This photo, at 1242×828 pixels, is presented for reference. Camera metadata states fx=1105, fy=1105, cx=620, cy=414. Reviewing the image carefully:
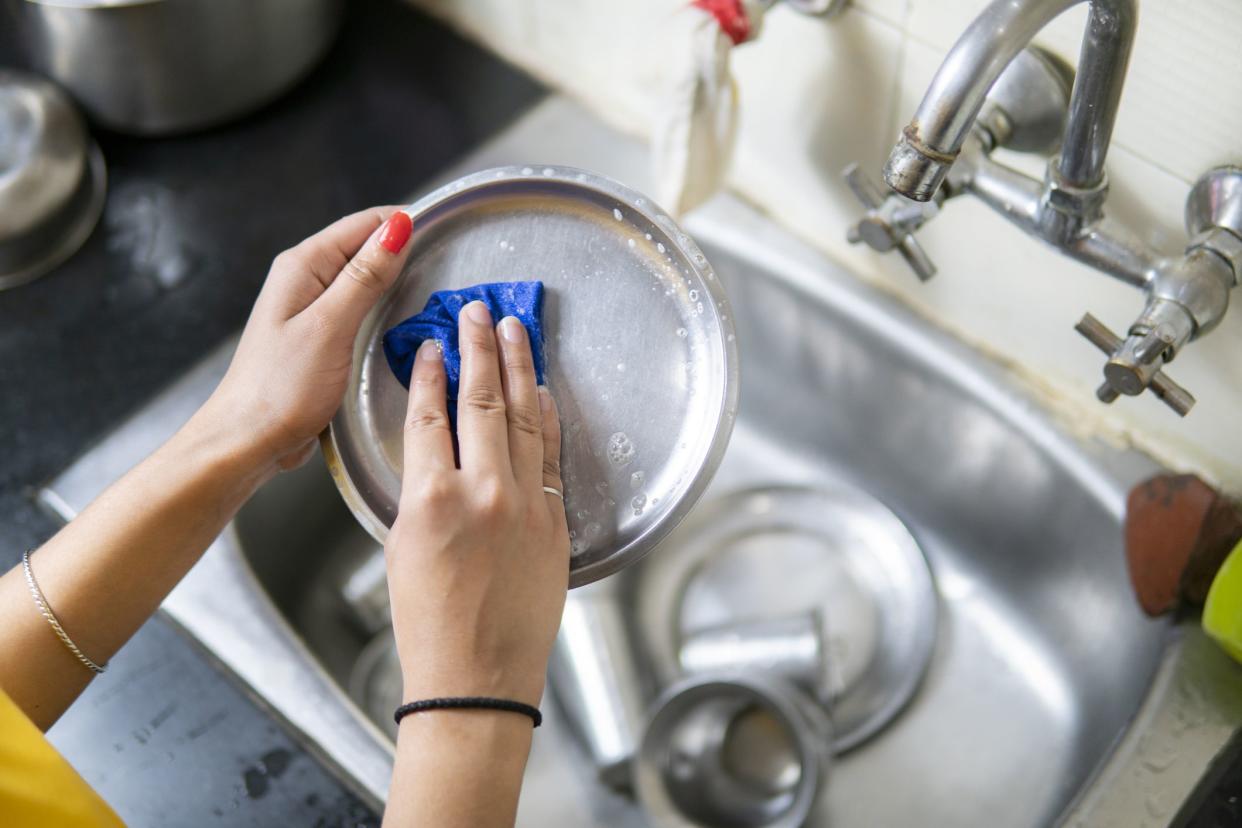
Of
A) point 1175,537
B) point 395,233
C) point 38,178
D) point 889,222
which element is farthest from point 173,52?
point 1175,537

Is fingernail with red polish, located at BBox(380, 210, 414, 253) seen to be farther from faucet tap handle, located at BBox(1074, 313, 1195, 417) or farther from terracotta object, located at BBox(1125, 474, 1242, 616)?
terracotta object, located at BBox(1125, 474, 1242, 616)

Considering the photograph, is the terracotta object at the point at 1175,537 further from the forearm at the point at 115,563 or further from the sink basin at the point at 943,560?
the forearm at the point at 115,563

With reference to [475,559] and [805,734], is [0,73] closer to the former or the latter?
[475,559]

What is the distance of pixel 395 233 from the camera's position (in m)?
0.71

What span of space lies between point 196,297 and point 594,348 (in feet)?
1.64

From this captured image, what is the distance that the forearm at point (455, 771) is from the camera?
56 cm

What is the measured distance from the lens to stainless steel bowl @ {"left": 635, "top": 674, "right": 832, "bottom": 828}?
2.86 feet

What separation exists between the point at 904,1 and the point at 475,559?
54cm

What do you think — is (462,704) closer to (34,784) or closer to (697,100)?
(34,784)

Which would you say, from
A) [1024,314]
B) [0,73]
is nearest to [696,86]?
[1024,314]

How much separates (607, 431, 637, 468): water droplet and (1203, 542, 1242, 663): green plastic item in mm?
444

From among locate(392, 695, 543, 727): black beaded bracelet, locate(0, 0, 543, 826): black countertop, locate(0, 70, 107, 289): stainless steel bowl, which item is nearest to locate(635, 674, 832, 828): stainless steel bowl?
locate(0, 0, 543, 826): black countertop

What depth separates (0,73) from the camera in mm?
1042

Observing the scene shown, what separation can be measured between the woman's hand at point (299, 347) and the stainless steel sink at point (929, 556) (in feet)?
0.72
